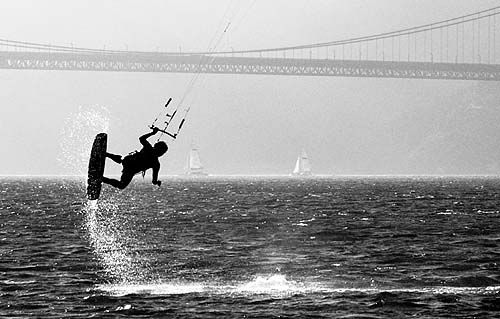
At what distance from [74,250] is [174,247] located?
14.0 ft

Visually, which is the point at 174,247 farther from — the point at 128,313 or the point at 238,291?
the point at 128,313

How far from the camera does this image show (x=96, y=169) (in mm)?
17844

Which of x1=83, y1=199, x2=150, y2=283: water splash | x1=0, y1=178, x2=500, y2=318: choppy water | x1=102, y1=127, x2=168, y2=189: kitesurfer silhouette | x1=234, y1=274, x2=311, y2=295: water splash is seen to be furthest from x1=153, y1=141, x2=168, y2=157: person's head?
x1=234, y1=274, x2=311, y2=295: water splash

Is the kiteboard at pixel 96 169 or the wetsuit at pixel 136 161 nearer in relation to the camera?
the wetsuit at pixel 136 161

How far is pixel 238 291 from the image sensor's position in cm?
2700

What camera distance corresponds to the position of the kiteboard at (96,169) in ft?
58.1

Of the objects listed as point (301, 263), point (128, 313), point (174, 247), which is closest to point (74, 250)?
point (174, 247)

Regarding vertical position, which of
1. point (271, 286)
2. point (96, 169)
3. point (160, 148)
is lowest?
point (271, 286)

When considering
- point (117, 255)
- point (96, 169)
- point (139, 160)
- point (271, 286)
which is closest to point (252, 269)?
point (271, 286)

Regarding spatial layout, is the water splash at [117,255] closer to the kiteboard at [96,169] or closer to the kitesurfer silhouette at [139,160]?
the kiteboard at [96,169]

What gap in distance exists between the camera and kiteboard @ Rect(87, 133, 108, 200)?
17.7 metres

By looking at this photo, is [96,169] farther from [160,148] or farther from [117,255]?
[117,255]

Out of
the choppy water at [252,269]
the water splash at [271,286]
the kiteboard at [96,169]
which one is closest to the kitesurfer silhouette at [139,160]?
the kiteboard at [96,169]

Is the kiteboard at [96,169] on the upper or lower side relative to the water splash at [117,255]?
upper
